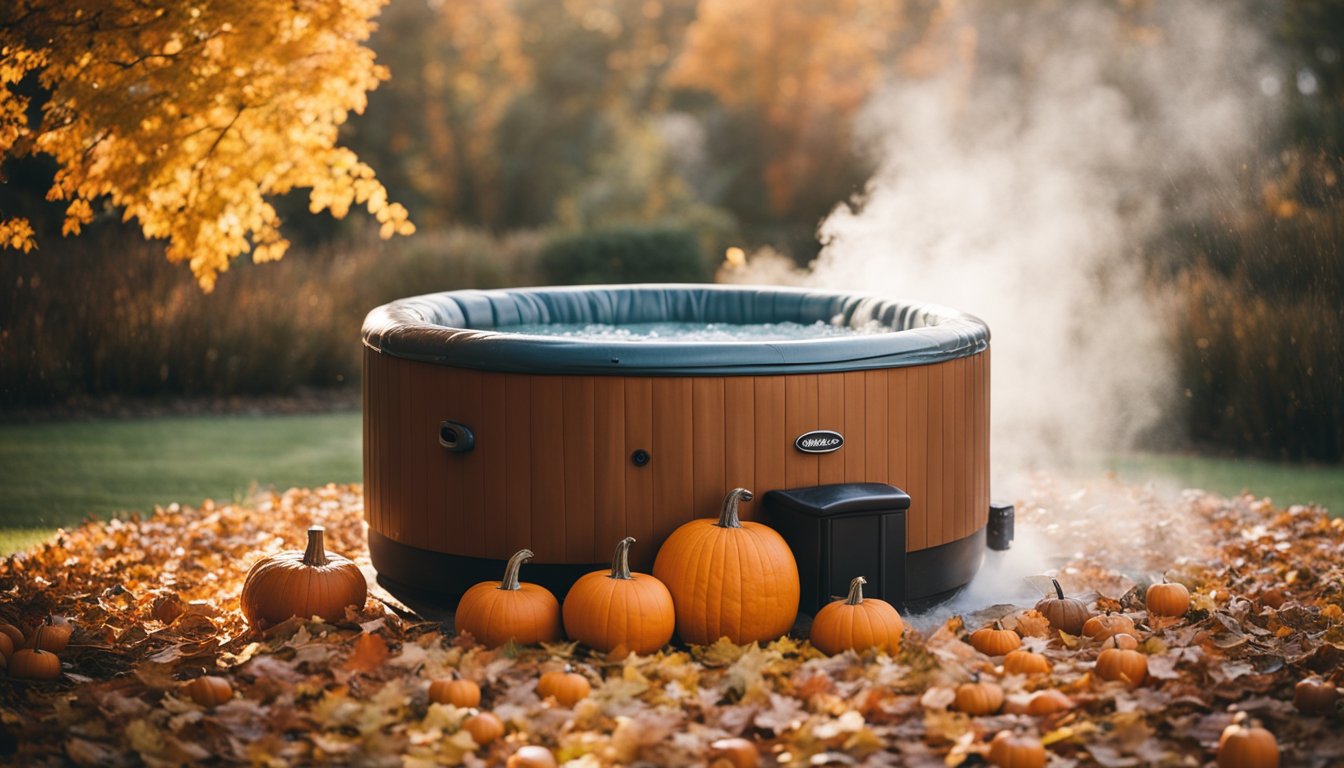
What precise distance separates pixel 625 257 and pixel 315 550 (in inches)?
332

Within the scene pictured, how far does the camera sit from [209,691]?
339 cm

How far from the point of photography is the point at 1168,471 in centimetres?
784

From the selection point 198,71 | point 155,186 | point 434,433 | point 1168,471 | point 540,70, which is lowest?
point 1168,471

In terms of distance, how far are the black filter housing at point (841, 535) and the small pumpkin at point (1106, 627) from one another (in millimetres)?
602

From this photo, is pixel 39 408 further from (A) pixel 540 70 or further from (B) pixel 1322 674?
(A) pixel 540 70

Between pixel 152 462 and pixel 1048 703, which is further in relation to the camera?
pixel 152 462

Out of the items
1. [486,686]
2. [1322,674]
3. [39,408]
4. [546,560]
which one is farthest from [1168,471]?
[39,408]

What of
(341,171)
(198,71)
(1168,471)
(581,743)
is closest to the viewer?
(581,743)

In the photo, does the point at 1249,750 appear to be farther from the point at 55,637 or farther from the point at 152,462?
the point at 152,462

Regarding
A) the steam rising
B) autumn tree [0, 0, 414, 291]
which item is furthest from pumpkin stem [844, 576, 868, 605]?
the steam rising

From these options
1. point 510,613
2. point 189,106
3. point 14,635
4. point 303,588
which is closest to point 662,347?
point 510,613

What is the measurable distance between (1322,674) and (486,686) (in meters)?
2.32

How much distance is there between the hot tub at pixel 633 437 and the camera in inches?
160

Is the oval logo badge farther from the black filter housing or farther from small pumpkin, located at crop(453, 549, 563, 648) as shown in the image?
small pumpkin, located at crop(453, 549, 563, 648)
